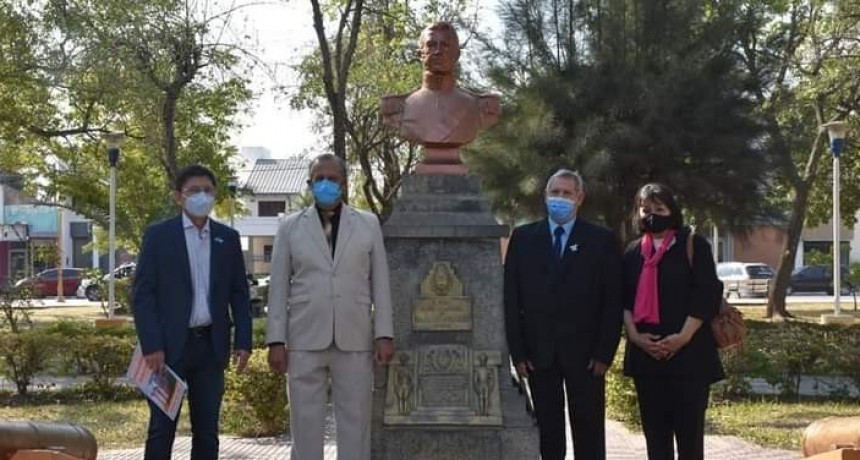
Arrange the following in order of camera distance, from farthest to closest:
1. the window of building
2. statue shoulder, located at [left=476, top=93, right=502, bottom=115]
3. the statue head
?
the window of building
statue shoulder, located at [left=476, top=93, right=502, bottom=115]
the statue head

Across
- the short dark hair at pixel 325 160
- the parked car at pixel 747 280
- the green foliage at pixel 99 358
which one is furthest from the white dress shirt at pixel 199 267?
the parked car at pixel 747 280

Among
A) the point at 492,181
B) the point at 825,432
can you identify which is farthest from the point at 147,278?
the point at 492,181

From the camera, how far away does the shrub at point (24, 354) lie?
12234 millimetres

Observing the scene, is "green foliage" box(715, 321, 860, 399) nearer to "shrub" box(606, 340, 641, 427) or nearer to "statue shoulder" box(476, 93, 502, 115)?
"shrub" box(606, 340, 641, 427)

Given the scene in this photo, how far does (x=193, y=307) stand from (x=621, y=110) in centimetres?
1126

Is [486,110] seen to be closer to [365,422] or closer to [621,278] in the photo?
[621,278]

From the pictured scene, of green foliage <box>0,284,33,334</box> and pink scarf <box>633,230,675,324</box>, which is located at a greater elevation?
pink scarf <box>633,230,675,324</box>

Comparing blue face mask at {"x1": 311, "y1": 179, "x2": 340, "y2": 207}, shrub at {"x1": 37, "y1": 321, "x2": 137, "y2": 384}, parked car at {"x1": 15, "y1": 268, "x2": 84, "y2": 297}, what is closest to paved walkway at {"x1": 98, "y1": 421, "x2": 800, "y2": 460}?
blue face mask at {"x1": 311, "y1": 179, "x2": 340, "y2": 207}

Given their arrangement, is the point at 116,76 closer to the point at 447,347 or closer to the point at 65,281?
the point at 447,347

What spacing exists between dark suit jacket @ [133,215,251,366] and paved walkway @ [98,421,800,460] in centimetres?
243

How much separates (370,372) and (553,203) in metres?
1.38

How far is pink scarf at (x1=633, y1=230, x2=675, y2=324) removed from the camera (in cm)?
578

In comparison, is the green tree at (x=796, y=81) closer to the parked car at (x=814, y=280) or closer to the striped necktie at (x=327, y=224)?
the striped necktie at (x=327, y=224)

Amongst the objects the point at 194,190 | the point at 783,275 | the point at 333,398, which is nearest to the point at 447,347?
the point at 333,398
